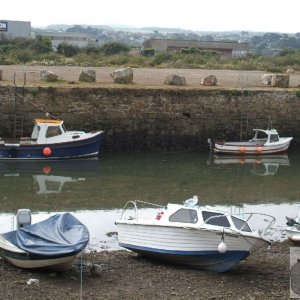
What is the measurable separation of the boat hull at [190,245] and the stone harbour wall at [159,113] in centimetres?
1354

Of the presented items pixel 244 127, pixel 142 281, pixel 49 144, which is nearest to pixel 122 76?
pixel 244 127

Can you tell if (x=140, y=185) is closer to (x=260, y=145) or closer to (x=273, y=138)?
(x=260, y=145)

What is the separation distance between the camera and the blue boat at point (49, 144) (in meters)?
24.5

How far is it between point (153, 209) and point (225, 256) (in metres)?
5.16

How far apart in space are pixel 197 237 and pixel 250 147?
14.8 meters

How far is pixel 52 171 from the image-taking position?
23.4 meters

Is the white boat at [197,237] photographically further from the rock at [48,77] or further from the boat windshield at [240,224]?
the rock at [48,77]

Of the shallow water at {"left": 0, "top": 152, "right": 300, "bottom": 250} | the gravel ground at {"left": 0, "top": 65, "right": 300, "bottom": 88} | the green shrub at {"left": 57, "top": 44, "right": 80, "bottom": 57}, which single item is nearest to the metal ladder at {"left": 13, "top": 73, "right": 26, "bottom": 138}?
the gravel ground at {"left": 0, "top": 65, "right": 300, "bottom": 88}

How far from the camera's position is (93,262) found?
44.5 ft

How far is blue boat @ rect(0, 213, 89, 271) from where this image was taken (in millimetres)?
12266

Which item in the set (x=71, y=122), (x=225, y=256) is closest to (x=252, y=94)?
(x=71, y=122)

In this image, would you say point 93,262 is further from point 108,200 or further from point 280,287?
point 108,200

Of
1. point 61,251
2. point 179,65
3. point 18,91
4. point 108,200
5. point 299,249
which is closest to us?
point 61,251

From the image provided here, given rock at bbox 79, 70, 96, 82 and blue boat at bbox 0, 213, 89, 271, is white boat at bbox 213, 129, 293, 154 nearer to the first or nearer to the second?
rock at bbox 79, 70, 96, 82
